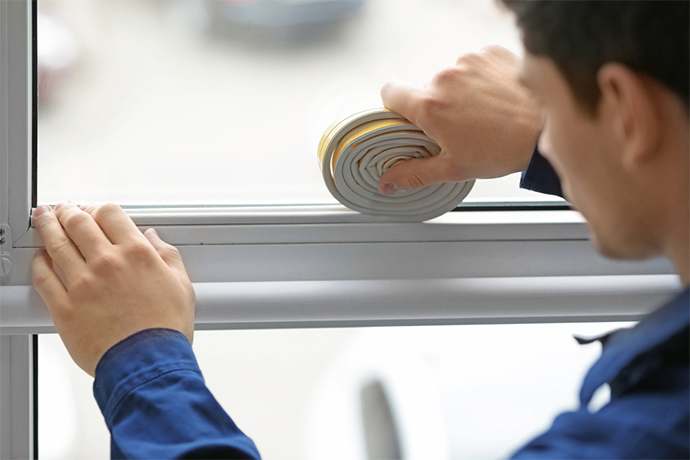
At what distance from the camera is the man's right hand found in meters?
0.69

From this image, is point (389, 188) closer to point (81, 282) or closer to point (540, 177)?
point (540, 177)

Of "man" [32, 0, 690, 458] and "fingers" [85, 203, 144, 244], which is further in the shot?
"fingers" [85, 203, 144, 244]

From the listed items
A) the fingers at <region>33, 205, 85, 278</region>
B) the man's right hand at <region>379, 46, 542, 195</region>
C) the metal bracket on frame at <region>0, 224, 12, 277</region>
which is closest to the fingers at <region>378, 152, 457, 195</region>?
the man's right hand at <region>379, 46, 542, 195</region>

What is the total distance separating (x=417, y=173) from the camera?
28.0 inches

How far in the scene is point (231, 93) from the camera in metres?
0.81

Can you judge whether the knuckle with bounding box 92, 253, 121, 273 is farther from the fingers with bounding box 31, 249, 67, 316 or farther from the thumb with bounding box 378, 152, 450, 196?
the thumb with bounding box 378, 152, 450, 196

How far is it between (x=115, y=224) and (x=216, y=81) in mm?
246

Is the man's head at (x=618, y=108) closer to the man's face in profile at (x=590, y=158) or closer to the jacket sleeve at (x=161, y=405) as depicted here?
the man's face in profile at (x=590, y=158)

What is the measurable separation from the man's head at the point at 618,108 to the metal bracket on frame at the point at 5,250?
0.64 metres

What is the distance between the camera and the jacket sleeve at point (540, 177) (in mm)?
707

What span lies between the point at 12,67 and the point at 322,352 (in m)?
0.58

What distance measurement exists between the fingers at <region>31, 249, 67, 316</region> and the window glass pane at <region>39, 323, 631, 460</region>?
22cm

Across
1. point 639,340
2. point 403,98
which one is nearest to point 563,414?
point 639,340

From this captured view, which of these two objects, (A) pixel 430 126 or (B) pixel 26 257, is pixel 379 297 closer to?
(A) pixel 430 126
